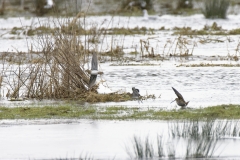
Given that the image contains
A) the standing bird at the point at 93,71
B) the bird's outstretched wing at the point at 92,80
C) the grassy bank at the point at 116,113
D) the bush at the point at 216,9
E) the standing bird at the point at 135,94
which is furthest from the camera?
the bush at the point at 216,9

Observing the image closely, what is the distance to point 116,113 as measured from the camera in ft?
44.3

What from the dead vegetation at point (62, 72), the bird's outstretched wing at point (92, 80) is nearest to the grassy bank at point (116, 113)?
the bird's outstretched wing at point (92, 80)

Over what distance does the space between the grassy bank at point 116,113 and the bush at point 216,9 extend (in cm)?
2212

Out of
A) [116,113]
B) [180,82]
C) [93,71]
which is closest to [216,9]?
[180,82]

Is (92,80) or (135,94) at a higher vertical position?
(92,80)

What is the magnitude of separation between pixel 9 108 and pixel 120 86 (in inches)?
172

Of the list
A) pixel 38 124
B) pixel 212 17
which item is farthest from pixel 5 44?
pixel 38 124

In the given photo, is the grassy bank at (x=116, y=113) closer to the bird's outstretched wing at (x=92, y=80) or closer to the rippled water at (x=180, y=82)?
the rippled water at (x=180, y=82)

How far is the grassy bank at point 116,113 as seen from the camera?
1289cm

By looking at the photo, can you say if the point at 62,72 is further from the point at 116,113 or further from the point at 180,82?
the point at 180,82

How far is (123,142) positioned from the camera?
10797mm

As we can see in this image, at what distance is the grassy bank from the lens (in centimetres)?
1289

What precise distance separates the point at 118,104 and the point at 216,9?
862 inches

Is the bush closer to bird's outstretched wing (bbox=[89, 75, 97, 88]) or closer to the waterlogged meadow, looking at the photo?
the waterlogged meadow
